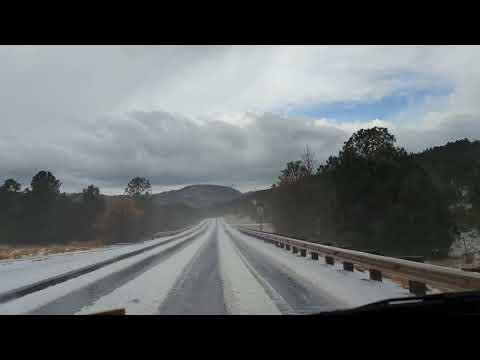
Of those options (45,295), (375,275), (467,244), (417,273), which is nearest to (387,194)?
(467,244)

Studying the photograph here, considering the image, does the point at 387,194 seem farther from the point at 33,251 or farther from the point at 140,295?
the point at 140,295

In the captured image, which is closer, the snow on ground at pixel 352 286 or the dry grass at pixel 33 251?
the snow on ground at pixel 352 286

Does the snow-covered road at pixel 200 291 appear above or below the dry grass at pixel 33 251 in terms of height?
above

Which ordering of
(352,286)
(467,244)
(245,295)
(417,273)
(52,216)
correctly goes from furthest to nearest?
(52,216), (467,244), (352,286), (245,295), (417,273)

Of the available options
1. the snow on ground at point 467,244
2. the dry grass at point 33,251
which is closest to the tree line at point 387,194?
the snow on ground at point 467,244

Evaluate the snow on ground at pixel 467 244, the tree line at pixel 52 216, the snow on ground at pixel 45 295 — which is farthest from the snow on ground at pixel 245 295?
the tree line at pixel 52 216

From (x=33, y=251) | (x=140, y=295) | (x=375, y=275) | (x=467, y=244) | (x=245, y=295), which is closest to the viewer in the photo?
(x=245, y=295)

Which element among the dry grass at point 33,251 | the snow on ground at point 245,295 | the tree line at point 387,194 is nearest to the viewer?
the snow on ground at point 245,295

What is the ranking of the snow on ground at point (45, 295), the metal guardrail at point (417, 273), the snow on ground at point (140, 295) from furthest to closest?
the snow on ground at point (45, 295), the snow on ground at point (140, 295), the metal guardrail at point (417, 273)

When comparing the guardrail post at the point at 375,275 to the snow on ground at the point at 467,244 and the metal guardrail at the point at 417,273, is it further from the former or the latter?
the snow on ground at the point at 467,244

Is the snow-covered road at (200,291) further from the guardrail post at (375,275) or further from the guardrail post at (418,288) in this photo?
the guardrail post at (418,288)

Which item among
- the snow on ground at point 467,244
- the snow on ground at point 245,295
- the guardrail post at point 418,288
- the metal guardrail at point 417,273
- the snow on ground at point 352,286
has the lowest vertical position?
the snow on ground at point 467,244
